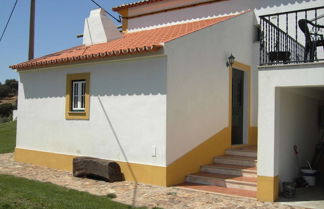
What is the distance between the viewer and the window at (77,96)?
409 inches

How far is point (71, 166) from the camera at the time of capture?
35.0 feet

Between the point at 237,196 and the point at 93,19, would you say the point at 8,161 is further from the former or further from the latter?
the point at 237,196

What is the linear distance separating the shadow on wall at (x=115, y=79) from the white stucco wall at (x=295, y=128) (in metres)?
2.84

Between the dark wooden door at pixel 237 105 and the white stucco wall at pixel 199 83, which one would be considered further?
the dark wooden door at pixel 237 105

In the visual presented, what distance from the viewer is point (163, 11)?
47.8 feet

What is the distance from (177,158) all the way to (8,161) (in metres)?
6.88

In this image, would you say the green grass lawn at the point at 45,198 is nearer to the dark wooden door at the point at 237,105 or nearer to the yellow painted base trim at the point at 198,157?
the yellow painted base trim at the point at 198,157

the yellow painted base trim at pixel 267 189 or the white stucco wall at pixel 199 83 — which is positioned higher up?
the white stucco wall at pixel 199 83

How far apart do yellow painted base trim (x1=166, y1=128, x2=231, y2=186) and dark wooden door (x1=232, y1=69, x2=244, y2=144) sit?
73 cm

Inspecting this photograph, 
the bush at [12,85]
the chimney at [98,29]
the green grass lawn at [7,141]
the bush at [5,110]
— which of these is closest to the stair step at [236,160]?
the chimney at [98,29]

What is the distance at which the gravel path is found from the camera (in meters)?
7.06

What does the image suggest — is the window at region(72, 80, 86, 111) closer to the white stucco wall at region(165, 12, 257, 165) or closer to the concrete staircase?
the white stucco wall at region(165, 12, 257, 165)

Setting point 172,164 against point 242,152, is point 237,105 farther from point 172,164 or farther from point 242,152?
point 172,164

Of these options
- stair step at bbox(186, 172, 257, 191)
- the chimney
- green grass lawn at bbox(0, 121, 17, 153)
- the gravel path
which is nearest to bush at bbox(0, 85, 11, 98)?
green grass lawn at bbox(0, 121, 17, 153)
